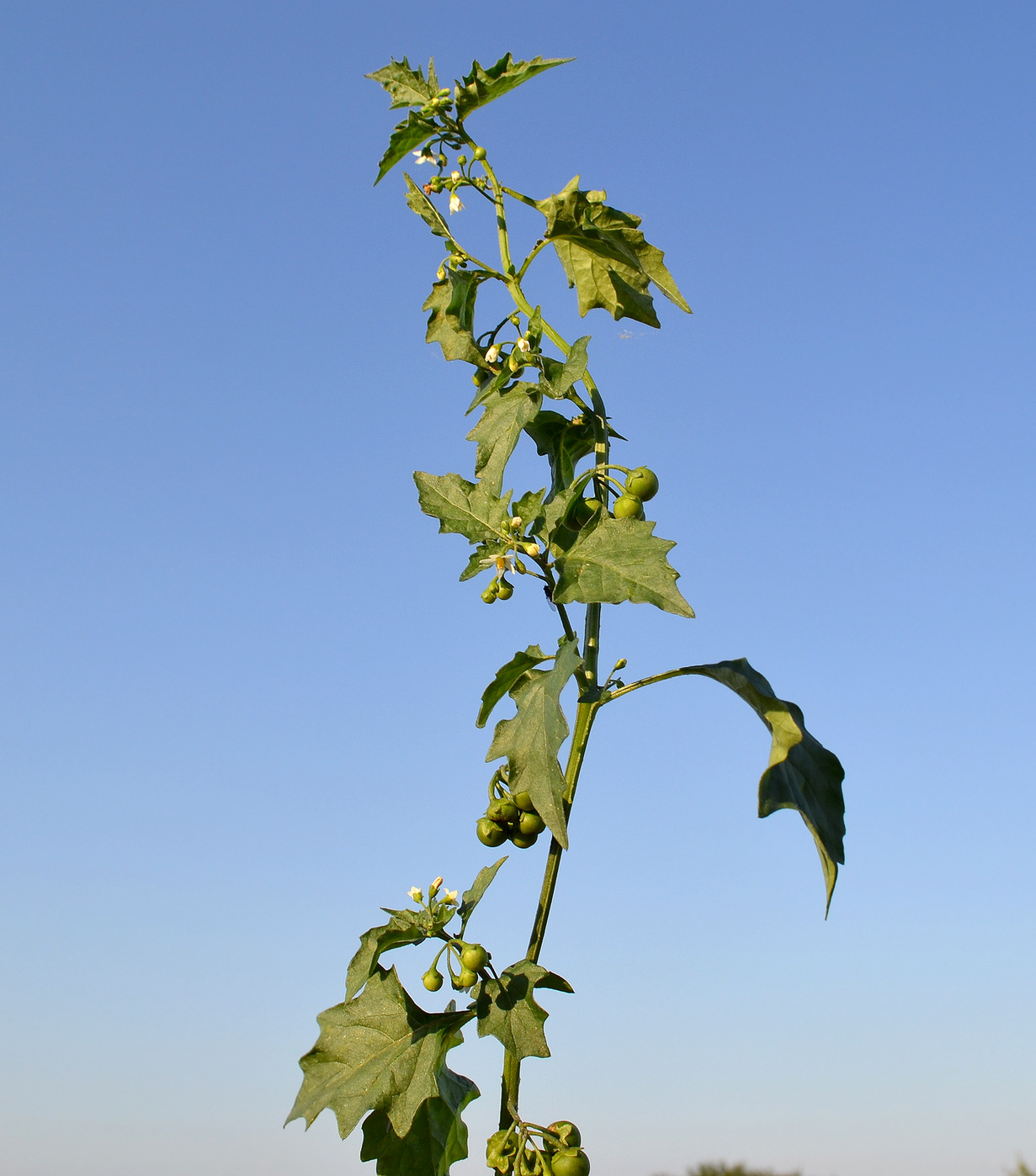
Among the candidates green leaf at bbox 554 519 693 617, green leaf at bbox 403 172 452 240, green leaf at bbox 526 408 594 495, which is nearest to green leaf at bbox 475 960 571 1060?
green leaf at bbox 554 519 693 617

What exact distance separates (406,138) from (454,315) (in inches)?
19.7

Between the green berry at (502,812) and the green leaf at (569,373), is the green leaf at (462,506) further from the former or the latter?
the green berry at (502,812)

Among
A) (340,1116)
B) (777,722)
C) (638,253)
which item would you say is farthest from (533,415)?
(340,1116)

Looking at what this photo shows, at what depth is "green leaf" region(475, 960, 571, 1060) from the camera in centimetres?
221

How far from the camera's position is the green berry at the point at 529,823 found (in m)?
2.42

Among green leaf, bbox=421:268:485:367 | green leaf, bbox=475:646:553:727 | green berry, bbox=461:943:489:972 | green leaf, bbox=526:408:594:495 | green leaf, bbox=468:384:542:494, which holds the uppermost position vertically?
green leaf, bbox=421:268:485:367

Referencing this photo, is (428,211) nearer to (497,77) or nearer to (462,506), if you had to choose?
(497,77)

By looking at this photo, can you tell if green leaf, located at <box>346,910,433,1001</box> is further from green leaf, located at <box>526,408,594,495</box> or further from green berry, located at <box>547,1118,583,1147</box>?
green leaf, located at <box>526,408,594,495</box>

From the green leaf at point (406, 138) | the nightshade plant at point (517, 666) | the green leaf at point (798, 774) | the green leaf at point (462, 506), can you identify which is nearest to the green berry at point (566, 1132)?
the nightshade plant at point (517, 666)

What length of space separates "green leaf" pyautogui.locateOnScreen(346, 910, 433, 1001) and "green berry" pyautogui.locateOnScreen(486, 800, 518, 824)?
0.90 feet

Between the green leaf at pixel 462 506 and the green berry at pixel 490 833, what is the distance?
65 centimetres

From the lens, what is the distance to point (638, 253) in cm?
269

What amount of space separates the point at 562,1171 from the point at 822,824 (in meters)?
0.87

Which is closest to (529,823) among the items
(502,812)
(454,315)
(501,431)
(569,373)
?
(502,812)
